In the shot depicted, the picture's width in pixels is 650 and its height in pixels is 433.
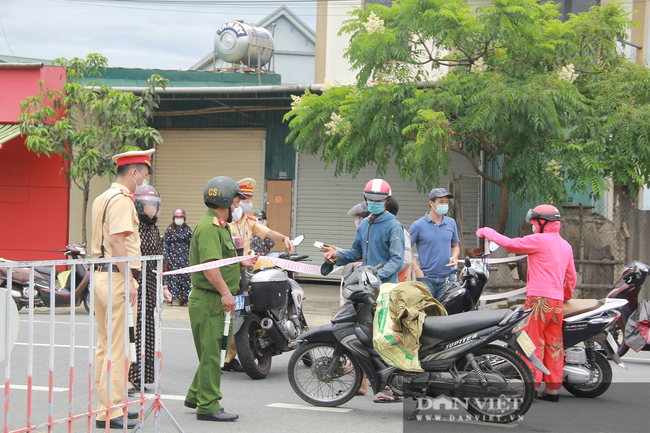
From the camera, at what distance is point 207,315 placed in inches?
204

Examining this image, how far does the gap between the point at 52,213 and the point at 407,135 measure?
925cm

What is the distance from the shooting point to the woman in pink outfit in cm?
593

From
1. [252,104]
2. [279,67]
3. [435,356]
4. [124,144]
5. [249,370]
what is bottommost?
[249,370]

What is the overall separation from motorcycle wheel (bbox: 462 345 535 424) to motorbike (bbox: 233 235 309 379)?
2.21 meters

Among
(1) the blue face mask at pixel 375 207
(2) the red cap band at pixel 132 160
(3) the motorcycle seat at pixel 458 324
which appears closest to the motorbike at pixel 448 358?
(3) the motorcycle seat at pixel 458 324

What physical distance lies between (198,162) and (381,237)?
11771 millimetres

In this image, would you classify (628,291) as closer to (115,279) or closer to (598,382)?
(598,382)

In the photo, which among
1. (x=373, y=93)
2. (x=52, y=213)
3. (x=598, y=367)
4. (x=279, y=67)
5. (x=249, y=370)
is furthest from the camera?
(x=279, y=67)

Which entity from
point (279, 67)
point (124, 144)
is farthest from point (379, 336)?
point (279, 67)

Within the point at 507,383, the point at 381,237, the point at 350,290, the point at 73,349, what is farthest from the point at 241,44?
the point at 73,349

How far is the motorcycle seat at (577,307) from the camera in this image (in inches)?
238

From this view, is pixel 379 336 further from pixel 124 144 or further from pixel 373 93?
pixel 124 144

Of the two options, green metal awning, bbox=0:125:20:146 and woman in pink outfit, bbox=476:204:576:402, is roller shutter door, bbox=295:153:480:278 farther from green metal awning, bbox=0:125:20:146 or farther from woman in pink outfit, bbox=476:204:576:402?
woman in pink outfit, bbox=476:204:576:402

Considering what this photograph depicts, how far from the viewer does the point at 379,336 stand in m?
5.21
